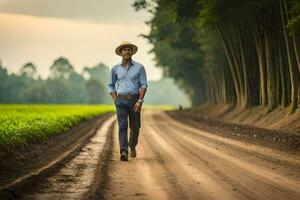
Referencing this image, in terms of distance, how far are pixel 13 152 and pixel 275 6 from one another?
16.9m

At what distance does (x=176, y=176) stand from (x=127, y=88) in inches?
131

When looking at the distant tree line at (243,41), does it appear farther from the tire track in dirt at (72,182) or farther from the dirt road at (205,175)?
the tire track in dirt at (72,182)

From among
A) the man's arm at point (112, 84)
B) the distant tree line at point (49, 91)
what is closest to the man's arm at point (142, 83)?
the man's arm at point (112, 84)

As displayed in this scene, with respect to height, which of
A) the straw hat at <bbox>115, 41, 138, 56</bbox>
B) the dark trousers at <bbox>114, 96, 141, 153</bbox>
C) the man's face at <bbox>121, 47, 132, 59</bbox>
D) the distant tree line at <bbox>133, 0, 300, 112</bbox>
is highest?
the distant tree line at <bbox>133, 0, 300, 112</bbox>

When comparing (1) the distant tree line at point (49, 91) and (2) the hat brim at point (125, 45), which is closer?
(2) the hat brim at point (125, 45)

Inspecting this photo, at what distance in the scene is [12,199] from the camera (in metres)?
6.05

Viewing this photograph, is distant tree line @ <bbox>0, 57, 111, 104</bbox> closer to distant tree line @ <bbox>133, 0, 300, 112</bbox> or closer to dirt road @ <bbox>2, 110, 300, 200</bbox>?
distant tree line @ <bbox>133, 0, 300, 112</bbox>

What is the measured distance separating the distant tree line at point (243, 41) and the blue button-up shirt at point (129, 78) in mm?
9915

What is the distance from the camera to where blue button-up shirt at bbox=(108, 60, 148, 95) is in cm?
1085

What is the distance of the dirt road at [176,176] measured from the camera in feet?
21.1

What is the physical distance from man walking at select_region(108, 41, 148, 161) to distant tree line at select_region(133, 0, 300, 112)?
32.7ft

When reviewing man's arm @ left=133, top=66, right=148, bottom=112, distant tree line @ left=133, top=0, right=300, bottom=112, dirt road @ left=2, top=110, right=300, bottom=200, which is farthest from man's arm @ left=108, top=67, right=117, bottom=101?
distant tree line @ left=133, top=0, right=300, bottom=112

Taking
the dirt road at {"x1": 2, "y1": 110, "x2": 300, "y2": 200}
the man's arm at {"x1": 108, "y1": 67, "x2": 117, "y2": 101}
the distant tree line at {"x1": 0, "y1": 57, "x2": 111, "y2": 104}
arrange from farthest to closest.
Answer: the distant tree line at {"x1": 0, "y1": 57, "x2": 111, "y2": 104} → the man's arm at {"x1": 108, "y1": 67, "x2": 117, "y2": 101} → the dirt road at {"x1": 2, "y1": 110, "x2": 300, "y2": 200}

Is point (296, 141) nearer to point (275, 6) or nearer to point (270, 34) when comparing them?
point (275, 6)
